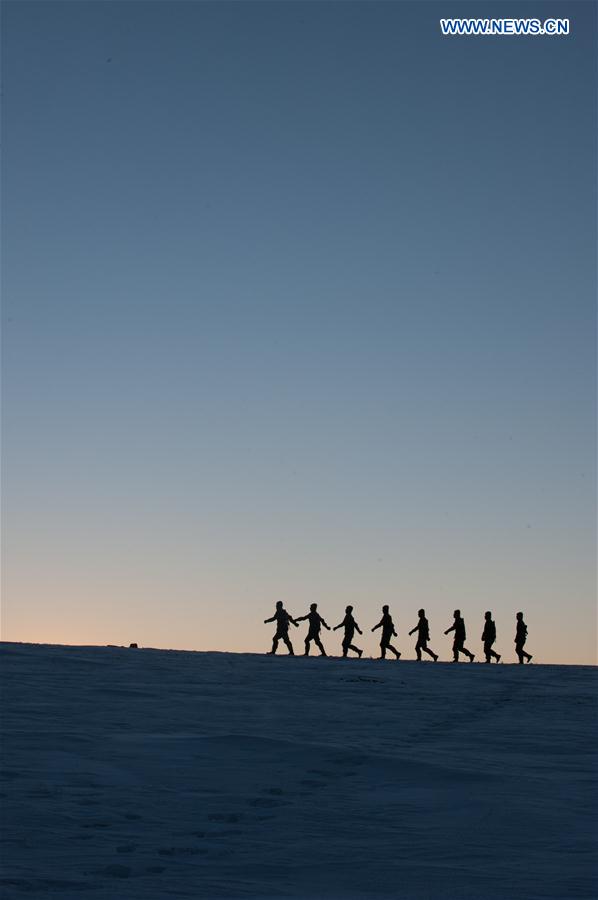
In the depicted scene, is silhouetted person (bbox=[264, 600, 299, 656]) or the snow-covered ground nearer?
the snow-covered ground

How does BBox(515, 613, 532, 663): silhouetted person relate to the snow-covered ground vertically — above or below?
above

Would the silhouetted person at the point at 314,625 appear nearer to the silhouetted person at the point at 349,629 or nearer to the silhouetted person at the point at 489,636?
the silhouetted person at the point at 349,629

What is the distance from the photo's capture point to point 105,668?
64.0 ft

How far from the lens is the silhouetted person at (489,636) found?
27688 mm

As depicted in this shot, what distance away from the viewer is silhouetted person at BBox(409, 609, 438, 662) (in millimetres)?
27562

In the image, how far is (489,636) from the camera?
2780 cm

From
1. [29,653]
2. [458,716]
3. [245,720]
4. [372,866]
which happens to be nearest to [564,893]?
[372,866]

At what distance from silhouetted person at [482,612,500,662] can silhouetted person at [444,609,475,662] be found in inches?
15.3

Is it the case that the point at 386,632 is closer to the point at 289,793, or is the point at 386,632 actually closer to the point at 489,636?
the point at 489,636

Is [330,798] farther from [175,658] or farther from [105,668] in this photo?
[175,658]

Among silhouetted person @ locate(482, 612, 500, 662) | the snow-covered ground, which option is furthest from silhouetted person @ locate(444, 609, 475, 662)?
the snow-covered ground

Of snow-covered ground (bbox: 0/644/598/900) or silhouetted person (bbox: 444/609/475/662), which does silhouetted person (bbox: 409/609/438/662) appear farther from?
snow-covered ground (bbox: 0/644/598/900)

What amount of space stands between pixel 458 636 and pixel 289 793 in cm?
1889

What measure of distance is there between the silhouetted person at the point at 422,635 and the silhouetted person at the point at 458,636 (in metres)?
0.55
